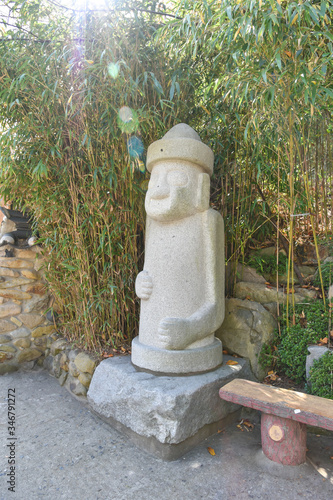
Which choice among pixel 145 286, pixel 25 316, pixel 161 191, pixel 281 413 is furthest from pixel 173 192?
pixel 25 316

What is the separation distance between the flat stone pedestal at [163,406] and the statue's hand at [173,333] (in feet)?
0.76

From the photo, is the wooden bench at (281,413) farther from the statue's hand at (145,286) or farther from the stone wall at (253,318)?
the statue's hand at (145,286)

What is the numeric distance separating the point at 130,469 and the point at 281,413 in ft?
3.09

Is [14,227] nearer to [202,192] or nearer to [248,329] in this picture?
[202,192]

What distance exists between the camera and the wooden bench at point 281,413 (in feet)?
5.91

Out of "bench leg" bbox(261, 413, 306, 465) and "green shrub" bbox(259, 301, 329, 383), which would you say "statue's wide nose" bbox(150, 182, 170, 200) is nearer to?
"green shrub" bbox(259, 301, 329, 383)

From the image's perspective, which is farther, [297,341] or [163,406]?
[297,341]

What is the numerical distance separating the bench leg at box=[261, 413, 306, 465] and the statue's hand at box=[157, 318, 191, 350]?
68 centimetres

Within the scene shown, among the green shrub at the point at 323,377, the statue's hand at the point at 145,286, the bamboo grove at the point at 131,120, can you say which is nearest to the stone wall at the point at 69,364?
the bamboo grove at the point at 131,120

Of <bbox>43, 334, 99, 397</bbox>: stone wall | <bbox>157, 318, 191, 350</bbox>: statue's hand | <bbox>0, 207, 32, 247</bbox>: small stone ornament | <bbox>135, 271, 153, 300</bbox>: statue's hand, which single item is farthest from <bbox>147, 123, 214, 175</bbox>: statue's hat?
<bbox>0, 207, 32, 247</bbox>: small stone ornament

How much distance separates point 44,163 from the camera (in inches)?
108

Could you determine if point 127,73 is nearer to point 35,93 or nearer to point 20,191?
point 35,93

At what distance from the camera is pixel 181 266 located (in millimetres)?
2357

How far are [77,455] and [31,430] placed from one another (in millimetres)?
511
